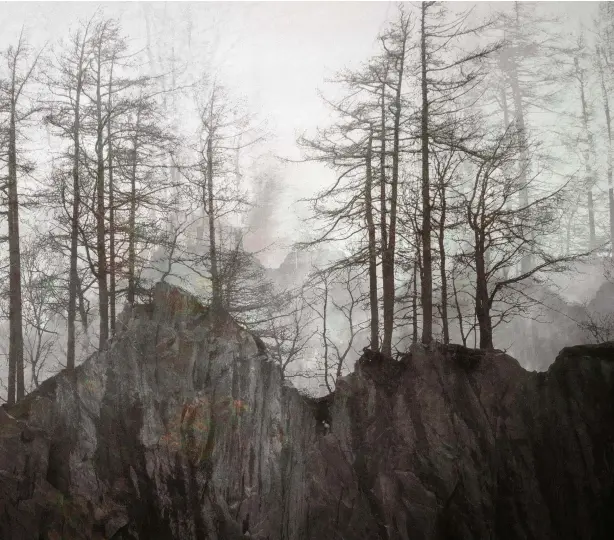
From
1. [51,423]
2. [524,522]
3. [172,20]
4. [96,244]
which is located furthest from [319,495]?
[172,20]

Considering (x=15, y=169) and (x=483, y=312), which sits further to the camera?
(x=15, y=169)

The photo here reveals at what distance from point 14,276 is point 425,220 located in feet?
39.3

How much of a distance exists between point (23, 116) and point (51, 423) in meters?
9.11

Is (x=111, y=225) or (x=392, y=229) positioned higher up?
(x=111, y=225)

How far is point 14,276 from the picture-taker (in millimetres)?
11586

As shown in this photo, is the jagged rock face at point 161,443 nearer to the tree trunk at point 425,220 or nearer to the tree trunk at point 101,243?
the tree trunk at point 101,243

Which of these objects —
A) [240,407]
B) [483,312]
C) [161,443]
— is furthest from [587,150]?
[161,443]

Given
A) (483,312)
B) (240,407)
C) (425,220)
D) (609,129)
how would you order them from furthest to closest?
1. (609,129)
2. (425,220)
3. (483,312)
4. (240,407)

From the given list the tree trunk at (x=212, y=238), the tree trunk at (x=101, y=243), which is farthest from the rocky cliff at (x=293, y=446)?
the tree trunk at (x=212, y=238)

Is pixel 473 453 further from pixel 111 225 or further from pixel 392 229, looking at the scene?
pixel 111 225

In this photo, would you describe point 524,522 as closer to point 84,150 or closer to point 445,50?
point 445,50

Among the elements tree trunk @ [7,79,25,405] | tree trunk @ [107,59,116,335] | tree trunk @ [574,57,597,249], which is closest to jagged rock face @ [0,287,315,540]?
tree trunk @ [107,59,116,335]

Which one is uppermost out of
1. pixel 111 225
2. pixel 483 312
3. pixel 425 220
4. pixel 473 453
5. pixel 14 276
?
pixel 111 225

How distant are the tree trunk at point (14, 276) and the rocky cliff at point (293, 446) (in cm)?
320
